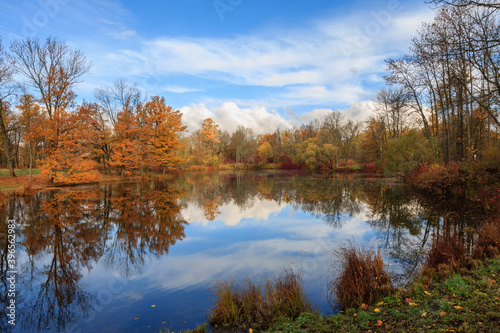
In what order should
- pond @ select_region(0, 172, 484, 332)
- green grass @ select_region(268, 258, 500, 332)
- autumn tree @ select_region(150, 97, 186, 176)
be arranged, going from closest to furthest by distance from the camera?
green grass @ select_region(268, 258, 500, 332) < pond @ select_region(0, 172, 484, 332) < autumn tree @ select_region(150, 97, 186, 176)

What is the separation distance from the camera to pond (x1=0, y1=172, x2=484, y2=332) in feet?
17.3

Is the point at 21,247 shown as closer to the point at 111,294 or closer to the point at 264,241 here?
the point at 111,294

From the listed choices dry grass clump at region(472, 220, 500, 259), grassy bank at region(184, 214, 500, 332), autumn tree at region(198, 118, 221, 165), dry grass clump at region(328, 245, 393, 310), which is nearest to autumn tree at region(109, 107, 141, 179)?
autumn tree at region(198, 118, 221, 165)

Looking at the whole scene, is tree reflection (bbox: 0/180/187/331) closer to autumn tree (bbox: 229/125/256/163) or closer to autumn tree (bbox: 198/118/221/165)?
autumn tree (bbox: 198/118/221/165)

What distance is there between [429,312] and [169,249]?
7.34 m

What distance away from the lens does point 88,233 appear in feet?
34.1

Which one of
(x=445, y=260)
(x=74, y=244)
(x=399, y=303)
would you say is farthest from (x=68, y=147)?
(x=445, y=260)

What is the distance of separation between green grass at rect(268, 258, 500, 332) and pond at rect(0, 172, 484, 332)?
831mm

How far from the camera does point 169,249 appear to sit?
900 centimetres

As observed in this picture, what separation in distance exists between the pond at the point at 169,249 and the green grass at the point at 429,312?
831 mm

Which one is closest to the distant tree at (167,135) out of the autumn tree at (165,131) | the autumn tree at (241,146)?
the autumn tree at (165,131)

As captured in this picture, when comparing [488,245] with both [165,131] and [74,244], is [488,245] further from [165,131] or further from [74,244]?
[165,131]

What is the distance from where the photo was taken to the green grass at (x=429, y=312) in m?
3.69

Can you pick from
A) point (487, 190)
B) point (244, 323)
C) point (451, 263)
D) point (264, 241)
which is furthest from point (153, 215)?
point (487, 190)
